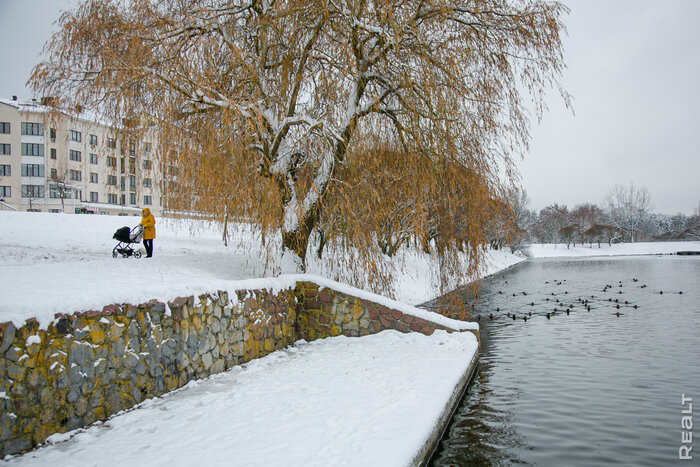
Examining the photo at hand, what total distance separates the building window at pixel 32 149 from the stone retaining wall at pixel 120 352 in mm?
48101

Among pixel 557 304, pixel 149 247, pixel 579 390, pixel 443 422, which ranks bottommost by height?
pixel 557 304

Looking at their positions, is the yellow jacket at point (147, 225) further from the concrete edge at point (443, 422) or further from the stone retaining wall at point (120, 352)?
the concrete edge at point (443, 422)

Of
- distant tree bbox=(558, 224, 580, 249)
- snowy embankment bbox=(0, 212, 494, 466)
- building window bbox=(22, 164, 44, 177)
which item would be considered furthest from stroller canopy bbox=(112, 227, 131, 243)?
distant tree bbox=(558, 224, 580, 249)

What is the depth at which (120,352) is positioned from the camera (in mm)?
5406

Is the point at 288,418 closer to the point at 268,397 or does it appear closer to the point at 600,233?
the point at 268,397

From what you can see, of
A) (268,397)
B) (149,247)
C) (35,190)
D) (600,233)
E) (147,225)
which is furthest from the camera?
(600,233)

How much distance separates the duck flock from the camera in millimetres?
15508

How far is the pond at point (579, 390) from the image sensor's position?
554cm

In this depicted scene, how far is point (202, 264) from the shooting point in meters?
11.0

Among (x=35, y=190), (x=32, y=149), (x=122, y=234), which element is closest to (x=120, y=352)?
(x=122, y=234)

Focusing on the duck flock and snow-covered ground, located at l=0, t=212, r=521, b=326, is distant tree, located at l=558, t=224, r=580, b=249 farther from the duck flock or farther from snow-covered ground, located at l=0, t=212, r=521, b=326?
snow-covered ground, located at l=0, t=212, r=521, b=326

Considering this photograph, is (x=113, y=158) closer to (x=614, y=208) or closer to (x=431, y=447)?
(x=431, y=447)

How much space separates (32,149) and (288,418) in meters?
51.9

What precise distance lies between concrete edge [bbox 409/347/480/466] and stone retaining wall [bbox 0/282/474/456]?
62.8 inches
